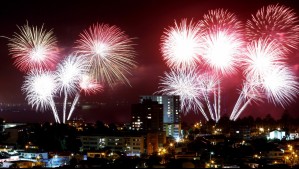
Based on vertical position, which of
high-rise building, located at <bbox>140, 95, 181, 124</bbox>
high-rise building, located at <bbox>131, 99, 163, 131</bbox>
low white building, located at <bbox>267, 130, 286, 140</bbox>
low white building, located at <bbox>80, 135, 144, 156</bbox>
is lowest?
low white building, located at <bbox>80, 135, 144, 156</bbox>

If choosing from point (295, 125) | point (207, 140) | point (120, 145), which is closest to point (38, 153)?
point (120, 145)

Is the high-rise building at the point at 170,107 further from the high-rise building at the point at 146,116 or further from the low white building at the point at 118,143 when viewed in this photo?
the low white building at the point at 118,143

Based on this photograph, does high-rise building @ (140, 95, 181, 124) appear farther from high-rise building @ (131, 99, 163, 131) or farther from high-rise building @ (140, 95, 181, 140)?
high-rise building @ (131, 99, 163, 131)

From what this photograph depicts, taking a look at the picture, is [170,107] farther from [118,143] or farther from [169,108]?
[118,143]

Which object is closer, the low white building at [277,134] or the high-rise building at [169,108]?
the low white building at [277,134]

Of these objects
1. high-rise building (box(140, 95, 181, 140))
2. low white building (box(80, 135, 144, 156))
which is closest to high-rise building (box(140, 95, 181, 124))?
high-rise building (box(140, 95, 181, 140))

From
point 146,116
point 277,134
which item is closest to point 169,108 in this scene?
point 146,116

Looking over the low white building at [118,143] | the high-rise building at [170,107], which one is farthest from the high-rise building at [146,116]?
the low white building at [118,143]

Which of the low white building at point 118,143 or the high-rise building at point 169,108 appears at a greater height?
the high-rise building at point 169,108
